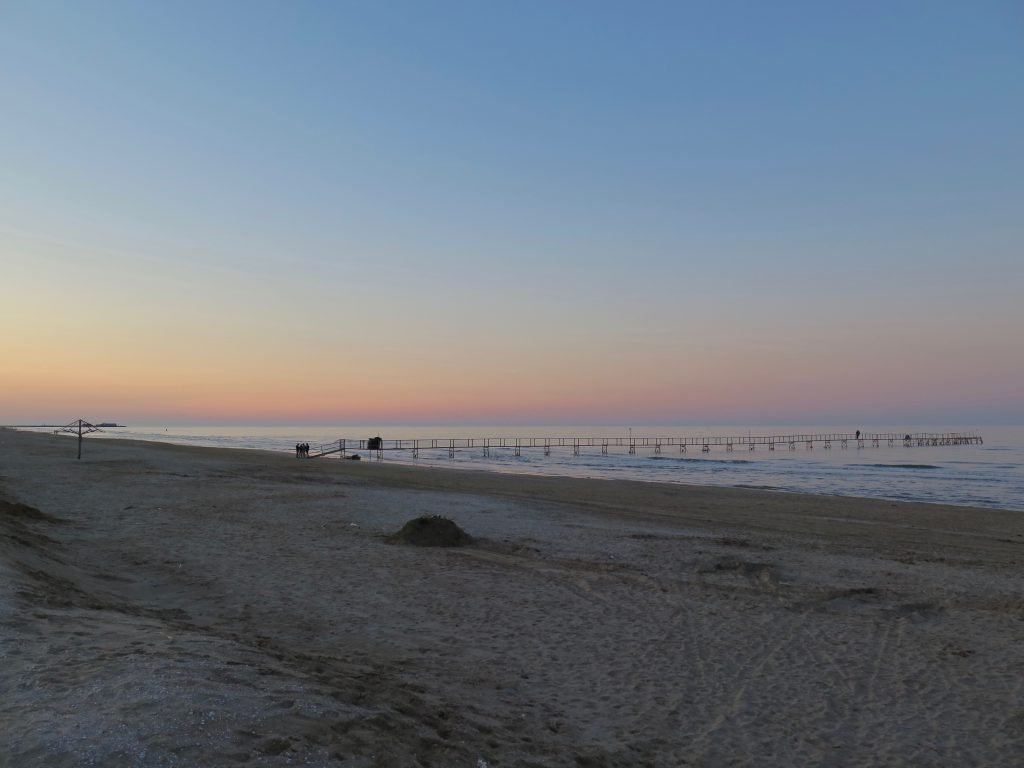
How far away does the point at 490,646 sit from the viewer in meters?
7.09

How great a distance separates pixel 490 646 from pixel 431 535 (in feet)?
19.1

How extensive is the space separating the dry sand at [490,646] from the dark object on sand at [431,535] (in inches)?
12.6

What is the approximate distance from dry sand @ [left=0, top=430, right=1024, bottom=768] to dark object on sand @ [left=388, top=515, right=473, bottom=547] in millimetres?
320

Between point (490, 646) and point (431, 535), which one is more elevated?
point (431, 535)

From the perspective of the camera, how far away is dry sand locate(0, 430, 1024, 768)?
12.7 ft

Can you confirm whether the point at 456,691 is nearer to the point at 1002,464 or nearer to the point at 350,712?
the point at 350,712

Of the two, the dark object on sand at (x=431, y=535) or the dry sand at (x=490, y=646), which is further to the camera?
the dark object on sand at (x=431, y=535)

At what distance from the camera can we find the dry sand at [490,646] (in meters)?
3.87

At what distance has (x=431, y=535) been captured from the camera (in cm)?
1278

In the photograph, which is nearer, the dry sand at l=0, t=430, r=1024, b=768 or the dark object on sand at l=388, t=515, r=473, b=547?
the dry sand at l=0, t=430, r=1024, b=768

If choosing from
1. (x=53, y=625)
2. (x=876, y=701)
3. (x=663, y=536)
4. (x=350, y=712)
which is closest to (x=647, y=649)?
(x=876, y=701)

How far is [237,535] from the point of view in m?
13.1

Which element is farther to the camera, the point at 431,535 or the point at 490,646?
the point at 431,535

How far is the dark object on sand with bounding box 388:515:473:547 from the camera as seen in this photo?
499 inches
